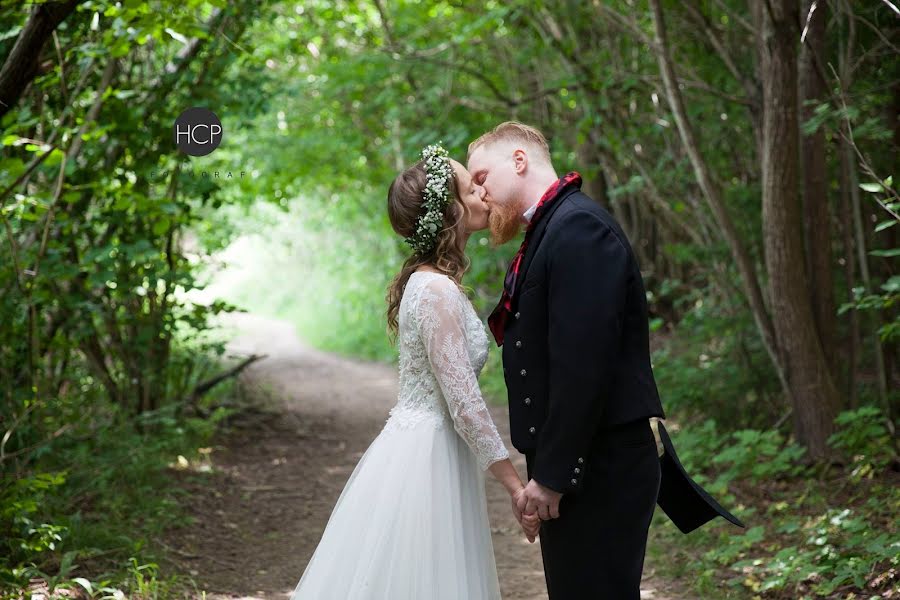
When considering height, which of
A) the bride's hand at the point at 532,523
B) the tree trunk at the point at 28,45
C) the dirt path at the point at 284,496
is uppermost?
the tree trunk at the point at 28,45

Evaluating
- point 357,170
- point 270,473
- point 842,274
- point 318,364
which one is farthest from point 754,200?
point 318,364

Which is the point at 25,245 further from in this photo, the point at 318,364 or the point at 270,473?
the point at 318,364

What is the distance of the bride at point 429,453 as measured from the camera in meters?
2.73

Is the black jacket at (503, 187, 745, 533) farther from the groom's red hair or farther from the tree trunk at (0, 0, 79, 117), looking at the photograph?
the tree trunk at (0, 0, 79, 117)

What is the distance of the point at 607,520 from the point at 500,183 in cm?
104

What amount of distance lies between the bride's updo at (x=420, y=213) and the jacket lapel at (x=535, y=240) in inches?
16.0

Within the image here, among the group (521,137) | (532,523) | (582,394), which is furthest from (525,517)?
(521,137)

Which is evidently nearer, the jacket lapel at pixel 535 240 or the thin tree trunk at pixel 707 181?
the jacket lapel at pixel 535 240

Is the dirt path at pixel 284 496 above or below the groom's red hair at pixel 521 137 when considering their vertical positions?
below

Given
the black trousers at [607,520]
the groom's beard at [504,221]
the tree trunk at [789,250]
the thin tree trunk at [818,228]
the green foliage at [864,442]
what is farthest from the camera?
the thin tree trunk at [818,228]

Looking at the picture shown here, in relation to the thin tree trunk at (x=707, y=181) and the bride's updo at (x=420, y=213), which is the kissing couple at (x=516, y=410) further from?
the thin tree trunk at (x=707, y=181)

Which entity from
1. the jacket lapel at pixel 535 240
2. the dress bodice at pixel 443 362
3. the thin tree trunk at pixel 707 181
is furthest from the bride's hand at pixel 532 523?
the thin tree trunk at pixel 707 181

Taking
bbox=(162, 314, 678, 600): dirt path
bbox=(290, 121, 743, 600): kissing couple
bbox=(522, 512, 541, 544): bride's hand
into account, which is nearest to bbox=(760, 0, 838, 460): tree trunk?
bbox=(162, 314, 678, 600): dirt path

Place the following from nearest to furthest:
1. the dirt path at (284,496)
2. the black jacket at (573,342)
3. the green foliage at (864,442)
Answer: the black jacket at (573,342) < the dirt path at (284,496) < the green foliage at (864,442)
